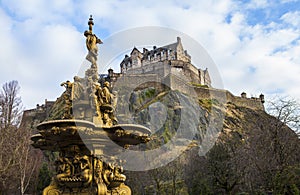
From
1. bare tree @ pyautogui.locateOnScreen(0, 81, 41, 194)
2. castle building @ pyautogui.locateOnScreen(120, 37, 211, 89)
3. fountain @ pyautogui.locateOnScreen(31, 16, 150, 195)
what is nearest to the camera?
fountain @ pyautogui.locateOnScreen(31, 16, 150, 195)

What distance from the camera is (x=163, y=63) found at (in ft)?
227

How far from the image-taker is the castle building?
70.4 meters

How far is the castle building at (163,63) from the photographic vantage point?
70.4 metres

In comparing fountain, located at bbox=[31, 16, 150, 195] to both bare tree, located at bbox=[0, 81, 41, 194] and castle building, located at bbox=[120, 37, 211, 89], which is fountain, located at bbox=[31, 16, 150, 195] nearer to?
bare tree, located at bbox=[0, 81, 41, 194]

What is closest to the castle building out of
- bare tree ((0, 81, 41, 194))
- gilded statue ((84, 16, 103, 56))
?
bare tree ((0, 81, 41, 194))

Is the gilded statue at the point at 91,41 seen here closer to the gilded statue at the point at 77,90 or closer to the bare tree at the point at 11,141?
the gilded statue at the point at 77,90

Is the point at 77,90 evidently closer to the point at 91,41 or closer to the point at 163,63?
the point at 91,41

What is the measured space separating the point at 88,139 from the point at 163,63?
2438 inches

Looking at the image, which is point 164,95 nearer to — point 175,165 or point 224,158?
point 175,165

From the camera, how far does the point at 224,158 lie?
28109 millimetres

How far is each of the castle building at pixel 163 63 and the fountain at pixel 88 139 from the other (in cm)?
5869

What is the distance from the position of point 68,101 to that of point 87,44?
172 cm

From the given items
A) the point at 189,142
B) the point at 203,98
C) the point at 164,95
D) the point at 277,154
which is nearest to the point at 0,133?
the point at 277,154

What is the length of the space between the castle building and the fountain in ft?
193
